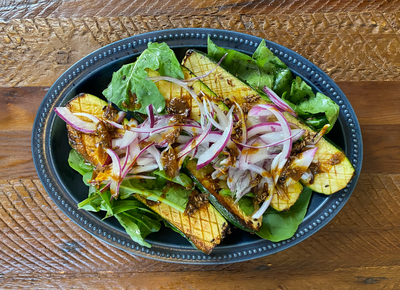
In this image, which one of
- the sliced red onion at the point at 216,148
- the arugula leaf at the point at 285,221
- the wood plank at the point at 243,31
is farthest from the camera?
the wood plank at the point at 243,31

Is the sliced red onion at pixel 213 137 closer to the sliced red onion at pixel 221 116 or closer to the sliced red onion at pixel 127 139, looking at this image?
the sliced red onion at pixel 221 116

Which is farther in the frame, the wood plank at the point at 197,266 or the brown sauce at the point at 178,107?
the wood plank at the point at 197,266

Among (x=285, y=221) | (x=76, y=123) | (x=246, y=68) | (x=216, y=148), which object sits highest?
(x=246, y=68)

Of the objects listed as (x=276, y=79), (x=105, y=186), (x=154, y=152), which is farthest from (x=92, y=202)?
(x=276, y=79)

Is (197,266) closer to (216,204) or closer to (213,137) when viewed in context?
(216,204)

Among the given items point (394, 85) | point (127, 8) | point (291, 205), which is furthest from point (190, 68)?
point (394, 85)

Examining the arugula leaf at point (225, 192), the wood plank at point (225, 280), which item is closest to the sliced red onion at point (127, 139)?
the arugula leaf at point (225, 192)
